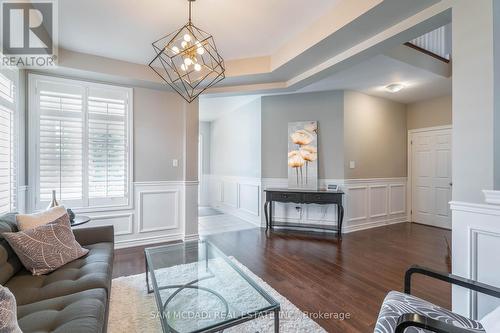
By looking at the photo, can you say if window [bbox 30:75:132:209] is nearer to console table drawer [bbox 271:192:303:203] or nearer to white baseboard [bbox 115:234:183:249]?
white baseboard [bbox 115:234:183:249]

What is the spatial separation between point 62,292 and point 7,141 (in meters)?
1.92

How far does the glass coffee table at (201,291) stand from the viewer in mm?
1373

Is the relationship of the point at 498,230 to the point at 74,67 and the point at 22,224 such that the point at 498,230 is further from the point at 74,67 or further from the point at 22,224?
the point at 74,67

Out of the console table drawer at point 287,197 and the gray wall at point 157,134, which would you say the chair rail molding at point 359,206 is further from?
the gray wall at point 157,134

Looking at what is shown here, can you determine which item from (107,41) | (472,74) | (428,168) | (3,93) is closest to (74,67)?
(107,41)

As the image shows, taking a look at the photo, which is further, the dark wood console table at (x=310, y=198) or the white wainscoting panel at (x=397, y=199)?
the white wainscoting panel at (x=397, y=199)

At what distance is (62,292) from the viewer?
1.49 metres

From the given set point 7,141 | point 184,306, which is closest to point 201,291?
point 184,306

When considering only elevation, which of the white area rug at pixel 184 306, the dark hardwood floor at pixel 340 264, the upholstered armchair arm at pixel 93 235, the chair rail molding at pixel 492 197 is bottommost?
the dark hardwood floor at pixel 340 264

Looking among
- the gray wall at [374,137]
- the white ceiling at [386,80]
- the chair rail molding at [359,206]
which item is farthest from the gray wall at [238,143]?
the gray wall at [374,137]

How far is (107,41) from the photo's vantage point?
9.26ft

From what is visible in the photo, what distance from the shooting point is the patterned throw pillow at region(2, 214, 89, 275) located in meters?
1.69

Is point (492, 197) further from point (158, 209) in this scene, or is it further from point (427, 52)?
point (158, 209)

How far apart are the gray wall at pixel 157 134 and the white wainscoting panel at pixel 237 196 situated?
69.0 inches
